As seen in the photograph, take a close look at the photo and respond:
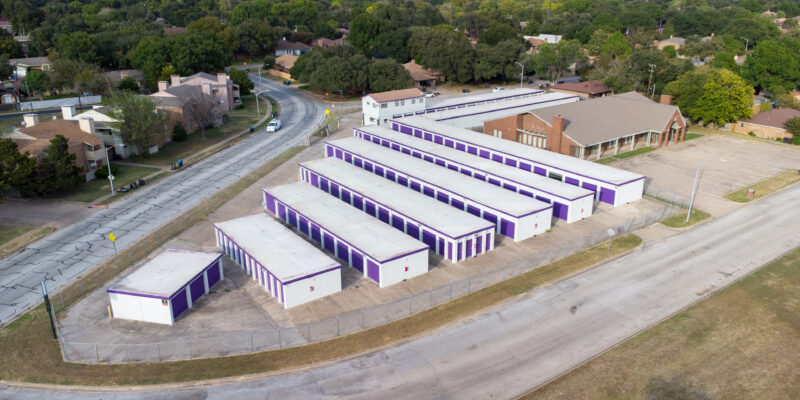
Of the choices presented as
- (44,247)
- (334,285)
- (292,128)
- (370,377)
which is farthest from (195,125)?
(370,377)

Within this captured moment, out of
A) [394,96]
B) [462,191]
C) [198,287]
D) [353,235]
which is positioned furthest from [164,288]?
[394,96]

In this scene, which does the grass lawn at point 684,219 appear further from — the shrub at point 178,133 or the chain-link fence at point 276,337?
the shrub at point 178,133

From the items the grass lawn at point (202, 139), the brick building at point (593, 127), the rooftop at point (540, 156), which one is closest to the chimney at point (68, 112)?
the grass lawn at point (202, 139)

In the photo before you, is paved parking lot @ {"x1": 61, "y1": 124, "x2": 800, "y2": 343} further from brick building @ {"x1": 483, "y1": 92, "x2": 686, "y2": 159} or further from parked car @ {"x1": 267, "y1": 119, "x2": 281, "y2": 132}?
parked car @ {"x1": 267, "y1": 119, "x2": 281, "y2": 132}

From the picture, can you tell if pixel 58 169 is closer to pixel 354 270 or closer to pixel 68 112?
pixel 68 112

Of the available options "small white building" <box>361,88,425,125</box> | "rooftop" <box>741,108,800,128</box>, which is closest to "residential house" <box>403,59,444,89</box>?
"small white building" <box>361,88,425,125</box>

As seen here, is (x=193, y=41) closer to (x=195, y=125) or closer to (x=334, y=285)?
(x=195, y=125)
